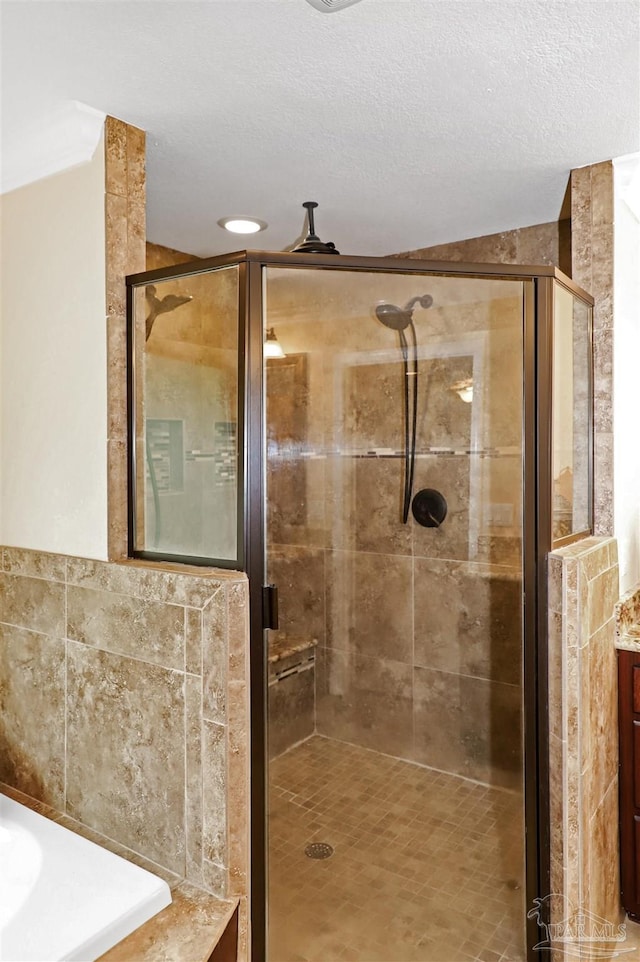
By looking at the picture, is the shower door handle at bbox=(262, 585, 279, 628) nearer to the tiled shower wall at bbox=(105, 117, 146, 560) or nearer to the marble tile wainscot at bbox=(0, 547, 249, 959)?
the marble tile wainscot at bbox=(0, 547, 249, 959)

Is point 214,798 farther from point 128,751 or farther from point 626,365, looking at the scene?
point 626,365

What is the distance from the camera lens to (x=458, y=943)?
1.96 m

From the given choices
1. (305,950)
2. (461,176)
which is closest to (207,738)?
(305,950)

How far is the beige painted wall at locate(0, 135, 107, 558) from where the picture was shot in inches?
72.9

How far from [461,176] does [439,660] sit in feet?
6.30

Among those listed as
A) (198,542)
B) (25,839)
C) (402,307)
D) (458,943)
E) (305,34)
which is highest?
(305,34)

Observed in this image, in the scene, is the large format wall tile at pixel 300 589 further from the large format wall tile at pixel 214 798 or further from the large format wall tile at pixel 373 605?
the large format wall tile at pixel 214 798

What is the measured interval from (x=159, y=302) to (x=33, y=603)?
1.02 metres

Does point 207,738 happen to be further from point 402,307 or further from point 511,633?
point 402,307

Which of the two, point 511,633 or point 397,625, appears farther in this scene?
point 397,625

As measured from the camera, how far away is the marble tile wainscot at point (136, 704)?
1.58 m

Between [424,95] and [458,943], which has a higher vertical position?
[424,95]

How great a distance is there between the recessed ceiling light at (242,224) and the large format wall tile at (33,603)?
1603 millimetres

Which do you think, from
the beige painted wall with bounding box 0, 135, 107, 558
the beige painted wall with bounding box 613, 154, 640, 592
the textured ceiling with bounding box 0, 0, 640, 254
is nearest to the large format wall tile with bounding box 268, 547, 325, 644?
the beige painted wall with bounding box 0, 135, 107, 558
